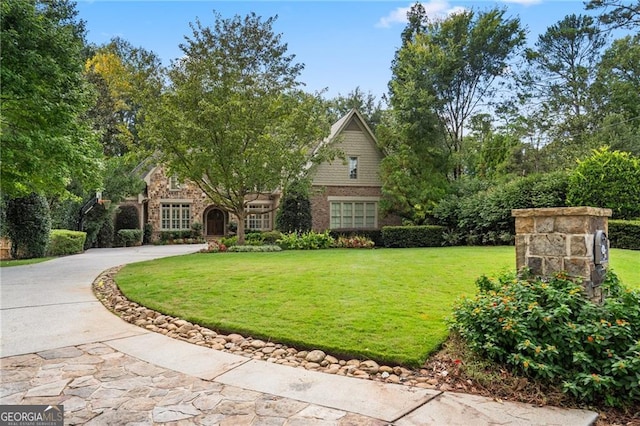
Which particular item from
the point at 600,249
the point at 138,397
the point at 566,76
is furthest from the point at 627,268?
the point at 566,76

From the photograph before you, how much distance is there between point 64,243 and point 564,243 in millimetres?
16987

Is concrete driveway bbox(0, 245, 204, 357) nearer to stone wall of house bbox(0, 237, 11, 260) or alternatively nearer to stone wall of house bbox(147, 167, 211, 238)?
stone wall of house bbox(0, 237, 11, 260)

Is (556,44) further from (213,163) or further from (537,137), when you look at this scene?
(213,163)

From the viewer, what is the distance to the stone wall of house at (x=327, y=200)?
61.3ft

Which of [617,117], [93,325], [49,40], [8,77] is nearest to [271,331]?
[93,325]

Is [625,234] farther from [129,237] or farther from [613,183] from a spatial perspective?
[129,237]

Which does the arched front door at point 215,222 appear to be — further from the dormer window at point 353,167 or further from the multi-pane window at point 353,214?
the dormer window at point 353,167

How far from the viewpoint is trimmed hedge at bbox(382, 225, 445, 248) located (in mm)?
16375

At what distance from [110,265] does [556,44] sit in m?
29.9

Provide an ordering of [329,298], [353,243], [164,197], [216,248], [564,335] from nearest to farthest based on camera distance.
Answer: [564,335], [329,298], [216,248], [353,243], [164,197]

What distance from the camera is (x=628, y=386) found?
2.76m

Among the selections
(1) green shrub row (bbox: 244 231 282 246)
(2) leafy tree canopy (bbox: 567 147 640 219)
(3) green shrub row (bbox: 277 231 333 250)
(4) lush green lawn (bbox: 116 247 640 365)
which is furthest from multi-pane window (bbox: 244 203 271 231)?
(2) leafy tree canopy (bbox: 567 147 640 219)

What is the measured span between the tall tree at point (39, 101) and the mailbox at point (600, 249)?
9309 mm

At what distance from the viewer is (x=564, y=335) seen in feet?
10.3
